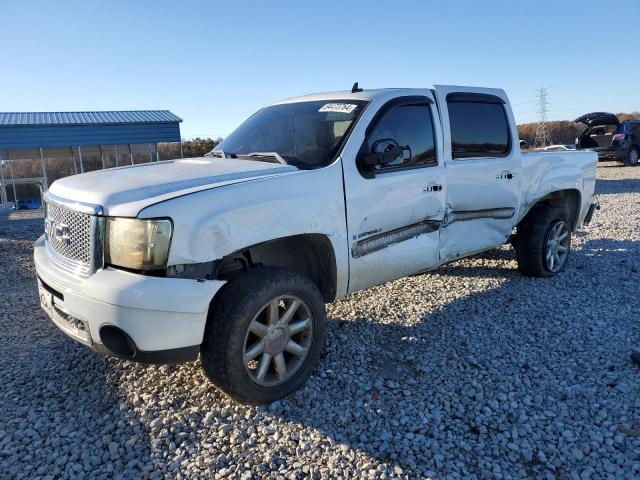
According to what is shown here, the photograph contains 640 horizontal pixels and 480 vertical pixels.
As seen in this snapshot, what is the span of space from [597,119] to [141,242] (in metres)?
21.2

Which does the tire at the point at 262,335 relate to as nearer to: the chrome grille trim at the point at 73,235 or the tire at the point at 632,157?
the chrome grille trim at the point at 73,235

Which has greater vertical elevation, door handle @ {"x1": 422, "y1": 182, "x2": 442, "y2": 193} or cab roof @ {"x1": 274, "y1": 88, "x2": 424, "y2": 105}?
cab roof @ {"x1": 274, "y1": 88, "x2": 424, "y2": 105}

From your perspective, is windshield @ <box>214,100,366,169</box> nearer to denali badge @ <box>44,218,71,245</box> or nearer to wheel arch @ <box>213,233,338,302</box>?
wheel arch @ <box>213,233,338,302</box>

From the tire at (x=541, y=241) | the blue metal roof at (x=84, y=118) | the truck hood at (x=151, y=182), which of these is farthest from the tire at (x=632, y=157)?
the truck hood at (x=151, y=182)

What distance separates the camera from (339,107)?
396cm

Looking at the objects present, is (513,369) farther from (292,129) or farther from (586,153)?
(586,153)

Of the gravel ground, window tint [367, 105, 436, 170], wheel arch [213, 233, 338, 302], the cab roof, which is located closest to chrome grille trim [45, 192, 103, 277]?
wheel arch [213, 233, 338, 302]

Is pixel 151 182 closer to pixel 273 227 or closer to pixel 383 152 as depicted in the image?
pixel 273 227

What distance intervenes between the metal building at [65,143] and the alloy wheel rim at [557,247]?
17.2 metres

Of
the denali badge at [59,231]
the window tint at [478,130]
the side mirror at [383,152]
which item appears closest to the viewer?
the denali badge at [59,231]

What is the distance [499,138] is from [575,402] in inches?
115

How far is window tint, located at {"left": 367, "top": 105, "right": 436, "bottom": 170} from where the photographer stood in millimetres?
3887

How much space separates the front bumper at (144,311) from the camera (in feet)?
8.46

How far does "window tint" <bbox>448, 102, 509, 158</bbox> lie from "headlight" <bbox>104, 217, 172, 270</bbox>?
286 centimetres
